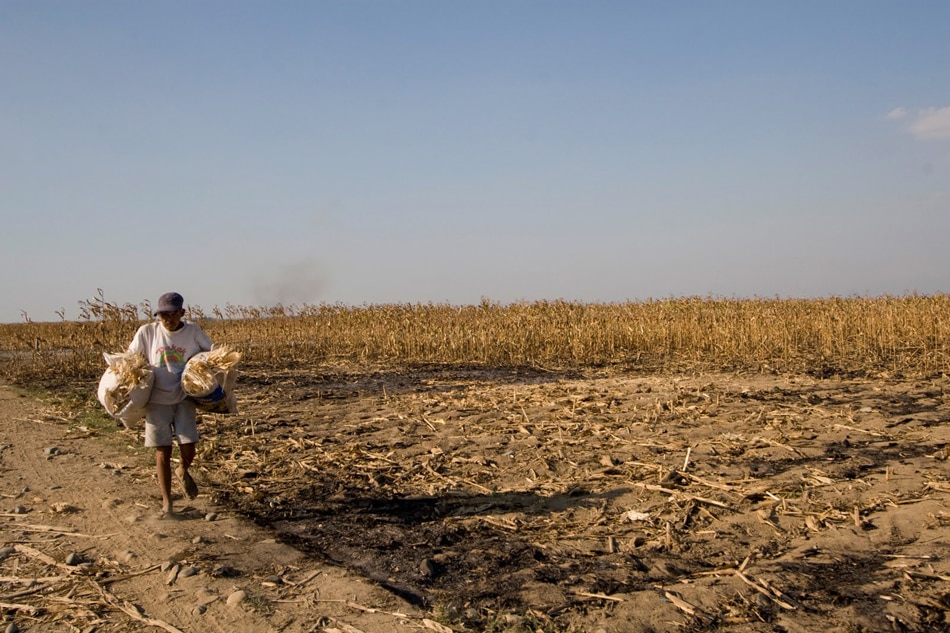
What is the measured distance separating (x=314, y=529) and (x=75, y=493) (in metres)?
2.77

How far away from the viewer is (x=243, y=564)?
18.3 feet

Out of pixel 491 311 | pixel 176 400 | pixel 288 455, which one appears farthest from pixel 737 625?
pixel 491 311

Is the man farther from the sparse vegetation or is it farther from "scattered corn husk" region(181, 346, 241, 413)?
the sparse vegetation

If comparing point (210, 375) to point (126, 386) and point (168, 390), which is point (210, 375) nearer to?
point (168, 390)

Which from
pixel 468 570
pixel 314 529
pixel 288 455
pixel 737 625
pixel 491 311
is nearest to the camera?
pixel 737 625

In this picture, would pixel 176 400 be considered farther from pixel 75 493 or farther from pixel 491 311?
pixel 491 311

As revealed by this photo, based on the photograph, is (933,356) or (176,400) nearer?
(176,400)

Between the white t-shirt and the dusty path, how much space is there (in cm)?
107

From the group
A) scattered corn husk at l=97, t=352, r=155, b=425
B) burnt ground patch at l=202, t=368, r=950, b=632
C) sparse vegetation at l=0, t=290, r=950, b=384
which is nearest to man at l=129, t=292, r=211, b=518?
scattered corn husk at l=97, t=352, r=155, b=425

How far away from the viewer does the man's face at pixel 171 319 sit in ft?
22.0

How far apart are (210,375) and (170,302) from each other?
0.72 meters

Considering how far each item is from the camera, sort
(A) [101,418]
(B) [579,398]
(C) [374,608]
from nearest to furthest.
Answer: (C) [374,608] < (B) [579,398] < (A) [101,418]

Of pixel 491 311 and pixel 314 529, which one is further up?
pixel 491 311

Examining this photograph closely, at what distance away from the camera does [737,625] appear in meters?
4.36
